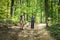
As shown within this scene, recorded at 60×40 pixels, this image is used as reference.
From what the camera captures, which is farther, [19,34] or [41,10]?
[41,10]

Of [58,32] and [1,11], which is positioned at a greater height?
[1,11]

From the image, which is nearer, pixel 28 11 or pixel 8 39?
pixel 8 39

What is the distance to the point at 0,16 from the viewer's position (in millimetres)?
23781

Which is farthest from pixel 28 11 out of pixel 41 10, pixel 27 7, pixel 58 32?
pixel 58 32

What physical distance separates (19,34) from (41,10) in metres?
22.7

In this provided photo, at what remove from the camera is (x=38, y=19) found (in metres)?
39.4

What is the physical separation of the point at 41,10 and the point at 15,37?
23.8 meters

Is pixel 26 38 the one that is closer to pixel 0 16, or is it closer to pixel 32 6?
pixel 0 16

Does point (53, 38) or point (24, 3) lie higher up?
point (24, 3)

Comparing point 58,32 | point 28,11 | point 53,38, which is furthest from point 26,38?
point 28,11

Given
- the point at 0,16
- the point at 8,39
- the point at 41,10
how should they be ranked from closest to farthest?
1. the point at 8,39
2. the point at 0,16
3. the point at 41,10

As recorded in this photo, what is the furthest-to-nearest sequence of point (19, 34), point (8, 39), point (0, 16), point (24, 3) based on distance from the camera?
point (24, 3) → point (0, 16) → point (19, 34) → point (8, 39)

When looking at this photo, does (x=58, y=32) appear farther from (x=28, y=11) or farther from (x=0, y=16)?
(x=28, y=11)

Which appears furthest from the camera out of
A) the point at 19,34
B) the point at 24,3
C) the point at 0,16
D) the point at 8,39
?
the point at 24,3
